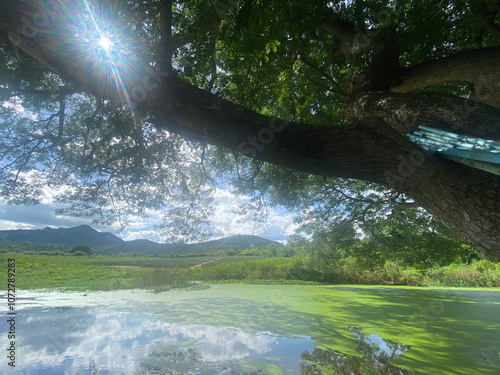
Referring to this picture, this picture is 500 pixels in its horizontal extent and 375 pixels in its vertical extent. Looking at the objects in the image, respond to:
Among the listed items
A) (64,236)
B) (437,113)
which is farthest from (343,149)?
(64,236)

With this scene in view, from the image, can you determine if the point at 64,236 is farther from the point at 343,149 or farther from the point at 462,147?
the point at 462,147

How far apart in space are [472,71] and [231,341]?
118 inches

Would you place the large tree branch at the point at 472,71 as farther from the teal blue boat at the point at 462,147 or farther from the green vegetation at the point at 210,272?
the green vegetation at the point at 210,272

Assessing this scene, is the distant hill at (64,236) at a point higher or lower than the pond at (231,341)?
higher

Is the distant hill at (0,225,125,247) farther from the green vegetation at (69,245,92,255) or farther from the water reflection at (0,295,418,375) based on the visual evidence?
the water reflection at (0,295,418,375)

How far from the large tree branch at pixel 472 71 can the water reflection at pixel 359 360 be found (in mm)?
2219

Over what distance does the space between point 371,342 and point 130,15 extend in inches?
163

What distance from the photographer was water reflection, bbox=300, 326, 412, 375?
5.08 ft

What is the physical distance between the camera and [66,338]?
1792 mm

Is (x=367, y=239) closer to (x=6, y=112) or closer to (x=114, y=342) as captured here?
(x=114, y=342)

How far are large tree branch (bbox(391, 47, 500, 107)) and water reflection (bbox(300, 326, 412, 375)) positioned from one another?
7.28 ft

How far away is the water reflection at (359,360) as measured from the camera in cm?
155

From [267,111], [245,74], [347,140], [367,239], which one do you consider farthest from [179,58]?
[367,239]

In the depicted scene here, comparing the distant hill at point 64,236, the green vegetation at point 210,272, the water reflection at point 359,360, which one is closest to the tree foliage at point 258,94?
the water reflection at point 359,360
